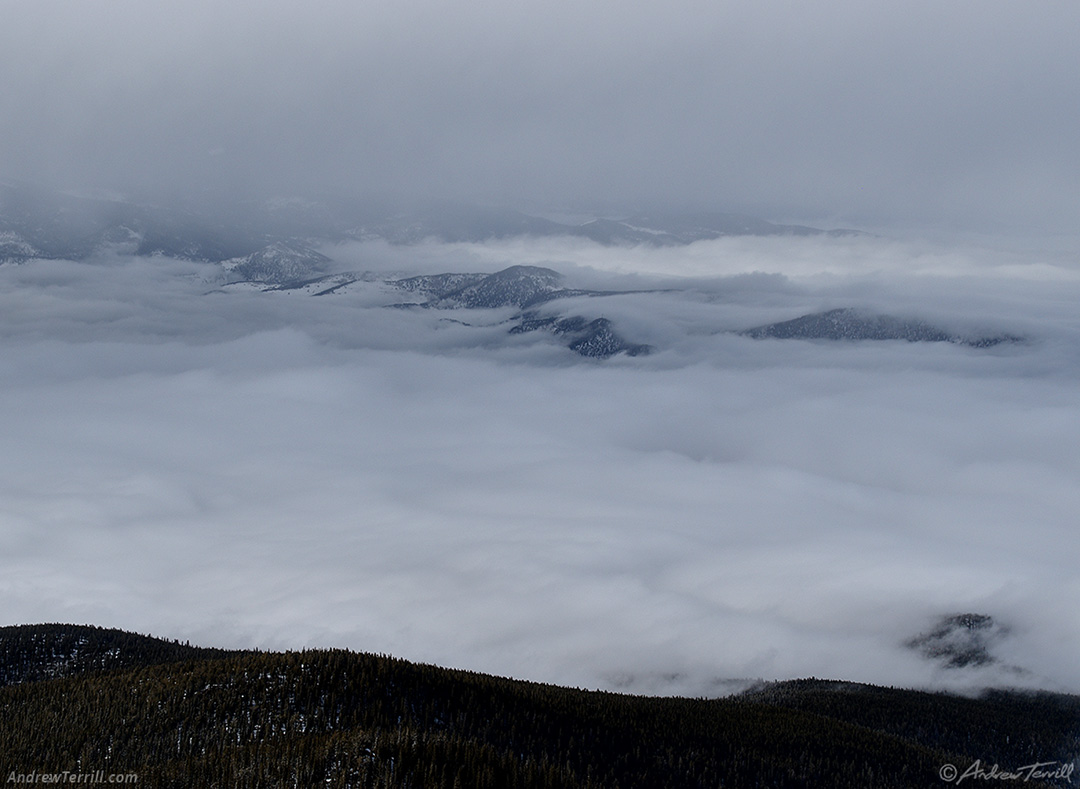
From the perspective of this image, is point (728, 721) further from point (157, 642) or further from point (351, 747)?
point (157, 642)

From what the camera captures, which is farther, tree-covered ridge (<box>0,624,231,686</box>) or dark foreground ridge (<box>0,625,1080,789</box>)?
tree-covered ridge (<box>0,624,231,686</box>)

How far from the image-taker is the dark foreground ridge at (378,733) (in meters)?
47.1

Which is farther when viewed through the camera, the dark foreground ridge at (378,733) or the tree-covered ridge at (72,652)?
the tree-covered ridge at (72,652)

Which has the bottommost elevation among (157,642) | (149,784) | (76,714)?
(157,642)

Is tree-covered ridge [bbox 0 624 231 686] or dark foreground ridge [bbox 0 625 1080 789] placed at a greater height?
dark foreground ridge [bbox 0 625 1080 789]

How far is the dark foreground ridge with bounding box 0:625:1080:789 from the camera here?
155ft

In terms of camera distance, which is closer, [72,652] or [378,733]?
[378,733]

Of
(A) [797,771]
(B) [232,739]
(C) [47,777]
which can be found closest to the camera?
(C) [47,777]

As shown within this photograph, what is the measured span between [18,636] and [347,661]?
87.0 meters

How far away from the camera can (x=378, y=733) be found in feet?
168

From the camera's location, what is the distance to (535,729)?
75.4 meters

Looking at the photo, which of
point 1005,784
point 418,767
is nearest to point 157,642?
point 418,767

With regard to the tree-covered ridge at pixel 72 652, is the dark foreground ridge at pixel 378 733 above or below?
above

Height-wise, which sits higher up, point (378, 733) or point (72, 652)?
point (378, 733)
